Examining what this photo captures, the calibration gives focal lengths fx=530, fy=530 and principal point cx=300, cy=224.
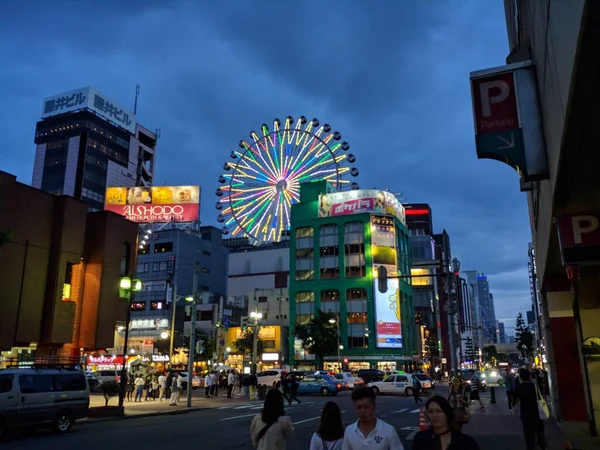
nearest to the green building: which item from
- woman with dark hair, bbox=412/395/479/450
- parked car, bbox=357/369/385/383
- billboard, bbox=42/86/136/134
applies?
parked car, bbox=357/369/385/383

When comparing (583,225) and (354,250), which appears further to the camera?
(354,250)

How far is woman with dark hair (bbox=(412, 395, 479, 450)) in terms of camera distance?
179 inches

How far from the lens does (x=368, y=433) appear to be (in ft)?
16.8

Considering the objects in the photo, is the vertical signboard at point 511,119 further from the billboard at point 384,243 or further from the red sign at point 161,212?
the billboard at point 384,243

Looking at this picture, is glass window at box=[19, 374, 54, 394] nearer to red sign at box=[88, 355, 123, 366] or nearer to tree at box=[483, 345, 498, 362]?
red sign at box=[88, 355, 123, 366]

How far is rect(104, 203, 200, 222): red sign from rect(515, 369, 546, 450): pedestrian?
49266 millimetres

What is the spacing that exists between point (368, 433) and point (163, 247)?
314ft

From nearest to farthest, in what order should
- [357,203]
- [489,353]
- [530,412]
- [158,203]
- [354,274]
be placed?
1. [530,412]
2. [158,203]
3. [354,274]
4. [357,203]
5. [489,353]

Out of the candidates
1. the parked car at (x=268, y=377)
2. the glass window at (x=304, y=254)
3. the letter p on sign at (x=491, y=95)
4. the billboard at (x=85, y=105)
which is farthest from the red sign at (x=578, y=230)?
the billboard at (x=85, y=105)

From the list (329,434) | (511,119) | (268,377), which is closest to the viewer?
(329,434)

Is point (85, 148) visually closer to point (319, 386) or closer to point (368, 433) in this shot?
point (319, 386)

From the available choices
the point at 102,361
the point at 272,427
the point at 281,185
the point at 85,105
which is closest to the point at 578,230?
the point at 272,427

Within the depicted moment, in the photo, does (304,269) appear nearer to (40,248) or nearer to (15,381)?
(40,248)

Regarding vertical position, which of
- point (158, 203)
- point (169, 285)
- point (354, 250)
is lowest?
point (169, 285)
